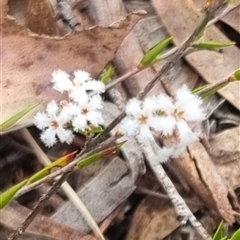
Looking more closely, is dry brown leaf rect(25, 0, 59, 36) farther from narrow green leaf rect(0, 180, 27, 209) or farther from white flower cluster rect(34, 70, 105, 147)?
narrow green leaf rect(0, 180, 27, 209)

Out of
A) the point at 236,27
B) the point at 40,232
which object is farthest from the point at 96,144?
the point at 236,27

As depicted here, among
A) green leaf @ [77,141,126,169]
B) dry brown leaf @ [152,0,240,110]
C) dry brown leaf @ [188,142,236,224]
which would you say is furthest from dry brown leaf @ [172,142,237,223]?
green leaf @ [77,141,126,169]

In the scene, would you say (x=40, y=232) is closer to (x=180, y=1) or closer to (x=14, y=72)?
(x=14, y=72)

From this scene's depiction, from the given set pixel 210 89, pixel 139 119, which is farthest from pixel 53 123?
pixel 210 89

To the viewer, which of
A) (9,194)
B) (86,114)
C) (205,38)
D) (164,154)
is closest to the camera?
(9,194)

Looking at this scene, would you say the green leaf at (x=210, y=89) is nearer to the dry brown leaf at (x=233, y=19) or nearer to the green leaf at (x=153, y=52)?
the green leaf at (x=153, y=52)

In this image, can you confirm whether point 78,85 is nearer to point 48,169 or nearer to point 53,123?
point 53,123
